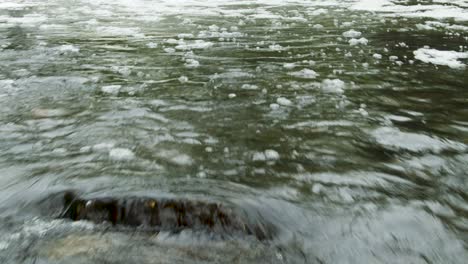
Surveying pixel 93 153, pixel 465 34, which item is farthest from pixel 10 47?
pixel 465 34

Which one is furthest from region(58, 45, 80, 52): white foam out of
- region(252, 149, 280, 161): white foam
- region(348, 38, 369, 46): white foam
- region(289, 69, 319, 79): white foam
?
region(252, 149, 280, 161): white foam

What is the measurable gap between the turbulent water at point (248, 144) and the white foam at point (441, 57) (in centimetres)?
5

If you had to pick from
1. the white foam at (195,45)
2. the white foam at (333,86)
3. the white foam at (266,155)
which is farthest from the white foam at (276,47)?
the white foam at (266,155)

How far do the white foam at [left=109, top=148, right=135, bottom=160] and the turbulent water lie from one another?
19 mm

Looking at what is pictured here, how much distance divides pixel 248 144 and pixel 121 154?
117 cm

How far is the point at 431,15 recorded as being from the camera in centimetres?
1259

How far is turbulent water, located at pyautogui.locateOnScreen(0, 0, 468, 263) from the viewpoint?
2.61 meters

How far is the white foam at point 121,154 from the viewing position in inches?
144

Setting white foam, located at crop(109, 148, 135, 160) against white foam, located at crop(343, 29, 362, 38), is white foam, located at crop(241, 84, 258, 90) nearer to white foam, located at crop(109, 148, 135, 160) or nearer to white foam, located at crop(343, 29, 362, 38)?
white foam, located at crop(109, 148, 135, 160)

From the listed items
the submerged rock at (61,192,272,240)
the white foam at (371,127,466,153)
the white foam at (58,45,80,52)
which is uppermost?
the submerged rock at (61,192,272,240)

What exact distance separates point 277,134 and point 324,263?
72.1 inches

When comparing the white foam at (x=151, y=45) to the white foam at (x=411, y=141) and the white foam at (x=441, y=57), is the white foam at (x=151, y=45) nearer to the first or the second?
the white foam at (x=441, y=57)

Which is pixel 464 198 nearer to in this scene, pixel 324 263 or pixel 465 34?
pixel 324 263

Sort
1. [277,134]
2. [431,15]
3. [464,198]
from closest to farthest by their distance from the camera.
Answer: [464,198] → [277,134] → [431,15]
